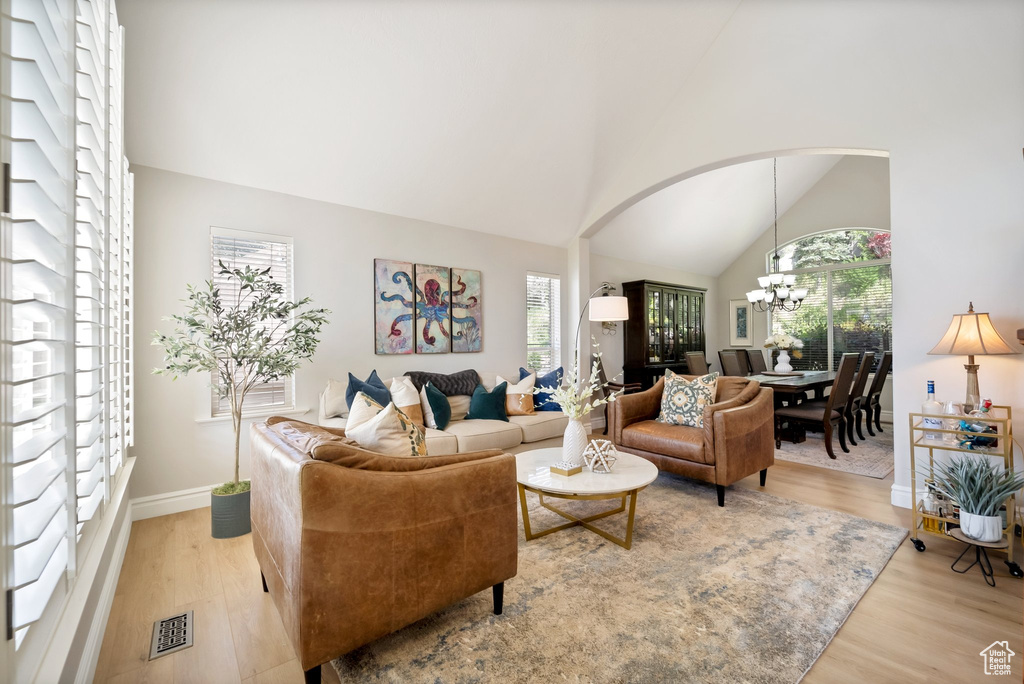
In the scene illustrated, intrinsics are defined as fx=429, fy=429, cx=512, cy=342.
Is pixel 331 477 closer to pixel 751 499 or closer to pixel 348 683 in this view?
pixel 348 683

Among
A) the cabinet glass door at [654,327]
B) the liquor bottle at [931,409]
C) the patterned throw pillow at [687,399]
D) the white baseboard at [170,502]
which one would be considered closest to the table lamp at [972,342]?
the liquor bottle at [931,409]

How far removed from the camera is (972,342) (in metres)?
2.51

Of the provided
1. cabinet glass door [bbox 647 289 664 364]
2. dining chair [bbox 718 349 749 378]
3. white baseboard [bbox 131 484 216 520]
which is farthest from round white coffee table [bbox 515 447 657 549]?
dining chair [bbox 718 349 749 378]

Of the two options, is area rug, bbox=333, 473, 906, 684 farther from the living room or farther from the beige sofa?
the beige sofa

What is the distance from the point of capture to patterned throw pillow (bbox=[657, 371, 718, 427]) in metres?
3.49

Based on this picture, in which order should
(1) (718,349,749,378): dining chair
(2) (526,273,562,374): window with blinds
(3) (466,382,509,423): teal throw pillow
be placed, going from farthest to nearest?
(1) (718,349,749,378): dining chair → (2) (526,273,562,374): window with blinds → (3) (466,382,509,423): teal throw pillow

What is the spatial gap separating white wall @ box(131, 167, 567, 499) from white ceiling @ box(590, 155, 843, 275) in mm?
1985

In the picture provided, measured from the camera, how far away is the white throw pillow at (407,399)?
3.58m

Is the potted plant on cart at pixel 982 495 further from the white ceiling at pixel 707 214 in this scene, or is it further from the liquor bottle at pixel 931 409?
the white ceiling at pixel 707 214

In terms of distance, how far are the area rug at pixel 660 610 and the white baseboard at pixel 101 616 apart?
0.80 meters

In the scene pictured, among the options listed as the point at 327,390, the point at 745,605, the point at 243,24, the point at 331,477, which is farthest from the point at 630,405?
the point at 243,24

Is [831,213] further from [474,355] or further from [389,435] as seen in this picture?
[389,435]

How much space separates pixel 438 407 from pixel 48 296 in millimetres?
2680

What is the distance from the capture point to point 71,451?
43.8 inches
